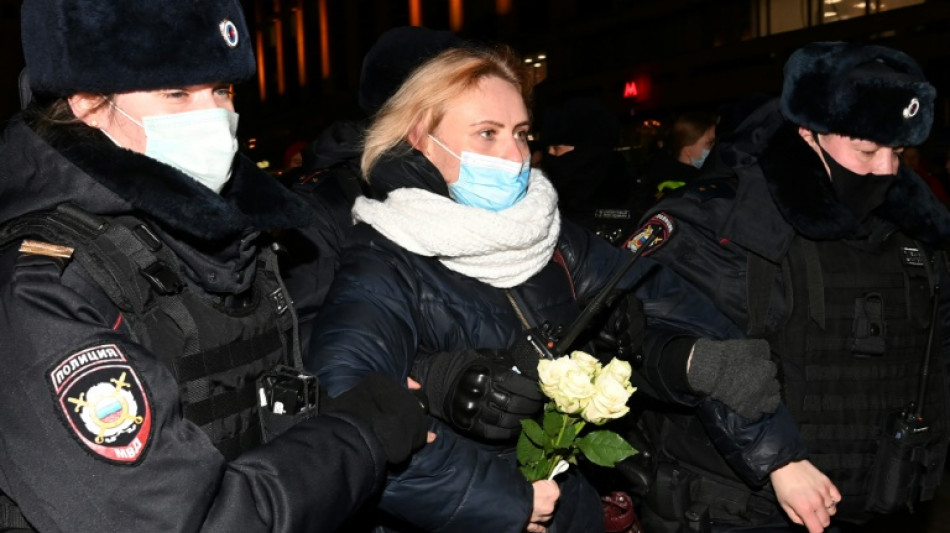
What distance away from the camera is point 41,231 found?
1.54 metres

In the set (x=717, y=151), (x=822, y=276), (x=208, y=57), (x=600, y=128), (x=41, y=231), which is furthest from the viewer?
(x=600, y=128)

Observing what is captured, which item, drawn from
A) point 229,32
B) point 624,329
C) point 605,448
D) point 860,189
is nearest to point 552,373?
point 605,448

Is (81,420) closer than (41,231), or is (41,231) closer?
(81,420)

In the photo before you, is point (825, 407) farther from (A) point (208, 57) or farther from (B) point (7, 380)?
(B) point (7, 380)

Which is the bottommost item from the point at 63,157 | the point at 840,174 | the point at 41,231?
the point at 840,174

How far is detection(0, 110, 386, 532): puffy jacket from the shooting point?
140 centimetres

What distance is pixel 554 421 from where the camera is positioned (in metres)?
2.09

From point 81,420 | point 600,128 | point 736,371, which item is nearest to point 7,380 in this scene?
point 81,420

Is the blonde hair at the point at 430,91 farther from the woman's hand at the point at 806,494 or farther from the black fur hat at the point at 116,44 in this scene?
the woman's hand at the point at 806,494

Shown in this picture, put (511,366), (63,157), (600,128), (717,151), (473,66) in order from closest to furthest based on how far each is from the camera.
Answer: (63,157)
(511,366)
(473,66)
(717,151)
(600,128)

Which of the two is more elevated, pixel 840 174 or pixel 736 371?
pixel 840 174

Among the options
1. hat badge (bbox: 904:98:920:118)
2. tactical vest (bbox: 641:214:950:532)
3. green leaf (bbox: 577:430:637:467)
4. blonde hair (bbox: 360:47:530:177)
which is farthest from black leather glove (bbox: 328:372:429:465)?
hat badge (bbox: 904:98:920:118)

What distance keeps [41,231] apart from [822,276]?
2.33 meters

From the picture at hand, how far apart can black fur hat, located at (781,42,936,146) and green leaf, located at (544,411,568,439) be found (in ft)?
4.94
